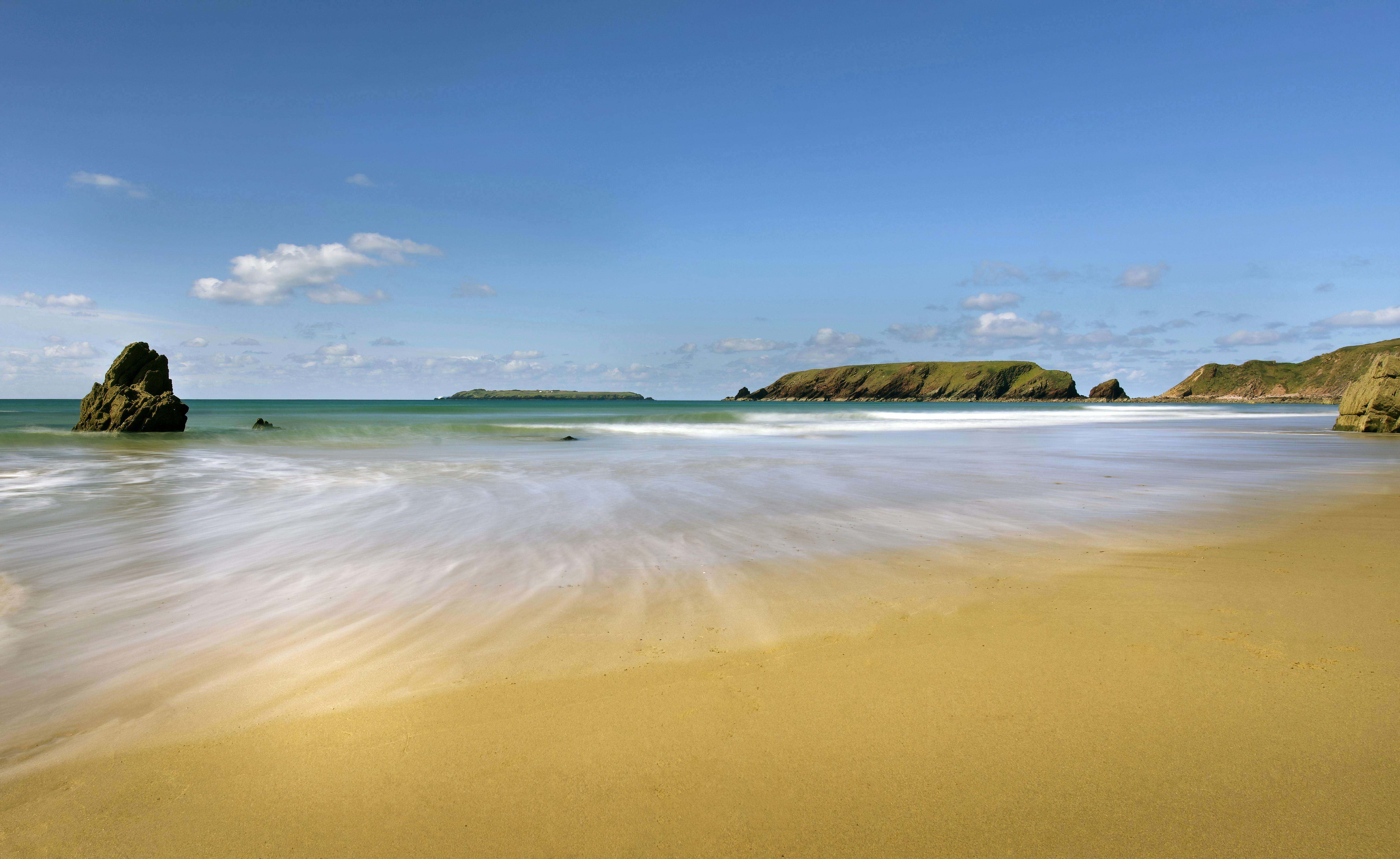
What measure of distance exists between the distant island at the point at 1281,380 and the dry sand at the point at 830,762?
428 ft

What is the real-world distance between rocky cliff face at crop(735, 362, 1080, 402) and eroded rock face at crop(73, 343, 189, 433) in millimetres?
147707

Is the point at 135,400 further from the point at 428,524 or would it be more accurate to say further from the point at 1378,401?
the point at 1378,401

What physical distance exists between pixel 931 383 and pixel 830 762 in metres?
172

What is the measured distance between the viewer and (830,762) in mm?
2387

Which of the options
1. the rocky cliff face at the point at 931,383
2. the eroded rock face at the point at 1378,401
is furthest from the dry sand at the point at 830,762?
the rocky cliff face at the point at 931,383

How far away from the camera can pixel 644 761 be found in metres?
2.42

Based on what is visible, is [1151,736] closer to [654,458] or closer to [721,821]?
[721,821]

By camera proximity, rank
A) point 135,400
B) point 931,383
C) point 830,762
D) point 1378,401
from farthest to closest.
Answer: point 931,383, point 135,400, point 1378,401, point 830,762

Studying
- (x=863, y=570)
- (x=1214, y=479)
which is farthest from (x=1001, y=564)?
(x=1214, y=479)

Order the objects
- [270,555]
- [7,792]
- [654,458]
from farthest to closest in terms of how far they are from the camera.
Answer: [654,458]
[270,555]
[7,792]

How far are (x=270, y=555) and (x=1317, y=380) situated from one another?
522 ft

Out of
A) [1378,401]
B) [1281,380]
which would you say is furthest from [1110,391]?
[1378,401]

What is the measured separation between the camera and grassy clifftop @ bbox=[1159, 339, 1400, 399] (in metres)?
109

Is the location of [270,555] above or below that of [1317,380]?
below
